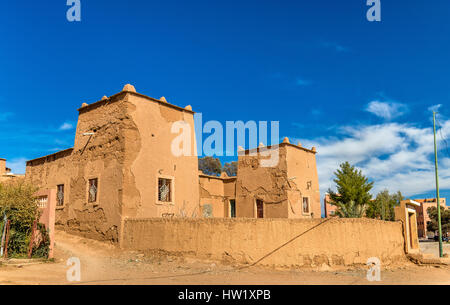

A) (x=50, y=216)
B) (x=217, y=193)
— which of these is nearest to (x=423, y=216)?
(x=217, y=193)

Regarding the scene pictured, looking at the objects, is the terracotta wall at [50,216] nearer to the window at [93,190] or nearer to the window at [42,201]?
the window at [42,201]

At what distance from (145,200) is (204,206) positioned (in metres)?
6.87

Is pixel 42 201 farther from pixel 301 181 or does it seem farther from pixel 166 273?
pixel 301 181

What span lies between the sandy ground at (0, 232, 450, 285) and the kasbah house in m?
2.08

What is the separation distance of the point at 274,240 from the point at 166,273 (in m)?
3.55

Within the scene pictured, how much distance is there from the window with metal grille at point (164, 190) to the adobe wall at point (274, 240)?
3.49 m

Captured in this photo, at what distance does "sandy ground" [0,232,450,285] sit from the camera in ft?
35.0

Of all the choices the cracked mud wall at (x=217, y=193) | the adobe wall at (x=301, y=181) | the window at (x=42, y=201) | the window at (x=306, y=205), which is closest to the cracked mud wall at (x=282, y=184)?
the adobe wall at (x=301, y=181)

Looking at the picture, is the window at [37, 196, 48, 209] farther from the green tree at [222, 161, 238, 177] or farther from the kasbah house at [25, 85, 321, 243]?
the green tree at [222, 161, 238, 177]

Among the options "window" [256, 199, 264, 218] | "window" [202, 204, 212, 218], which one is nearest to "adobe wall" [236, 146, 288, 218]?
"window" [256, 199, 264, 218]

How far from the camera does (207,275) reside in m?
11.8

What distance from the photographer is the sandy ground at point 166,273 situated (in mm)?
10664

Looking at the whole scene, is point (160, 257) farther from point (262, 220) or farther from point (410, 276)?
point (410, 276)

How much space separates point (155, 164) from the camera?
58.8ft
